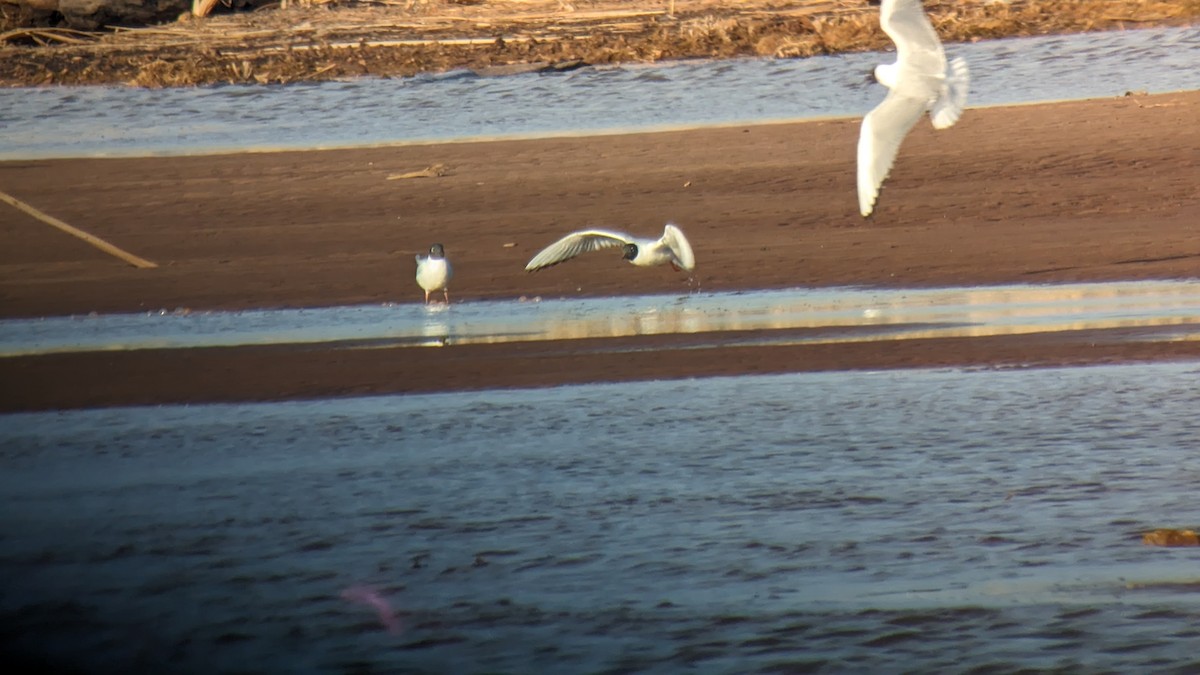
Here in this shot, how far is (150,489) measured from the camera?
289 inches

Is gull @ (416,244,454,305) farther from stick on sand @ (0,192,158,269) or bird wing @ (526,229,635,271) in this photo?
stick on sand @ (0,192,158,269)

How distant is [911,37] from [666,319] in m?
2.66

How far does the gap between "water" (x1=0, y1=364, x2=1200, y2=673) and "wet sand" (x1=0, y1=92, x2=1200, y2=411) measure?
21.3 inches

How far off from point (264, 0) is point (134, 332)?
1718 centimetres

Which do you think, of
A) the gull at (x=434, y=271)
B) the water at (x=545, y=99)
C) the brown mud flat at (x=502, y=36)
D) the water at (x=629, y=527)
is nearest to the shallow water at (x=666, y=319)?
the gull at (x=434, y=271)

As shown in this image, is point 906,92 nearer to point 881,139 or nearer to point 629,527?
point 881,139

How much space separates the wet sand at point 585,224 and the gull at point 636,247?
0.45 m

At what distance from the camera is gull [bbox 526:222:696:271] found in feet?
35.9

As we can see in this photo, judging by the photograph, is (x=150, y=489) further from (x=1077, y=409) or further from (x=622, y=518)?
(x=1077, y=409)

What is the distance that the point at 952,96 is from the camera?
8.27m

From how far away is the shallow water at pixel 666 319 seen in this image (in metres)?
9.90

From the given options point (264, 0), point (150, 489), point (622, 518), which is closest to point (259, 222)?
point (150, 489)

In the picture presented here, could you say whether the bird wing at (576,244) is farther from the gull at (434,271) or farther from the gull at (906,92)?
the gull at (906,92)

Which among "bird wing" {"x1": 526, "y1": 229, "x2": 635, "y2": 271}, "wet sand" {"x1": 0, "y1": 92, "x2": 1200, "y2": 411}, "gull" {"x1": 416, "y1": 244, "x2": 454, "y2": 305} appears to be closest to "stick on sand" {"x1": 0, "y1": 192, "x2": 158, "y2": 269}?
"wet sand" {"x1": 0, "y1": 92, "x2": 1200, "y2": 411}
